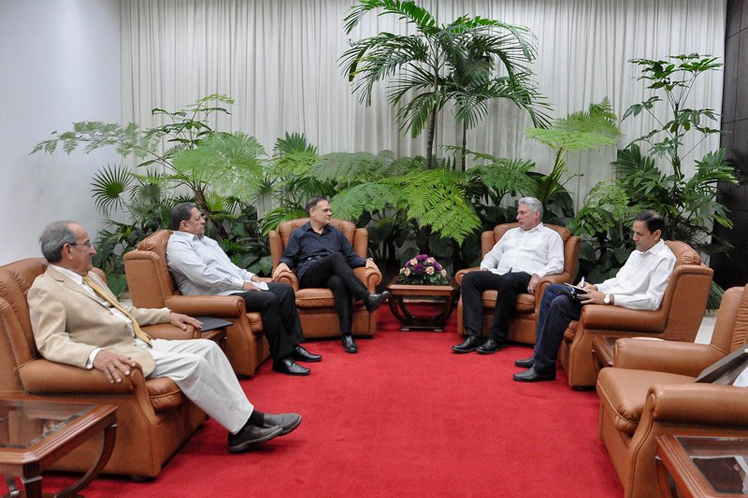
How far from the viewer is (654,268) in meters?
3.79

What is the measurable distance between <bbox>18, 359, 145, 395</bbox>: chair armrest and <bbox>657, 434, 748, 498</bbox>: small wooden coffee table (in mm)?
1936

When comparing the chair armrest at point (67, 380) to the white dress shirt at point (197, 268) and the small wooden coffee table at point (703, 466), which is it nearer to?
the white dress shirt at point (197, 268)

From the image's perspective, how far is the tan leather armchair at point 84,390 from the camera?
2.57m

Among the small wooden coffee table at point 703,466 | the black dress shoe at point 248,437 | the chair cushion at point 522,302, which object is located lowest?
the black dress shoe at point 248,437

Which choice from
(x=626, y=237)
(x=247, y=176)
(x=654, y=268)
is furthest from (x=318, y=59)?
(x=654, y=268)

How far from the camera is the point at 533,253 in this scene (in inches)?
196

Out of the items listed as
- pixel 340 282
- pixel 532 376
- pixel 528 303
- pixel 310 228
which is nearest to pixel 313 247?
pixel 310 228

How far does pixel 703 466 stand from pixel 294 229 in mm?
3812

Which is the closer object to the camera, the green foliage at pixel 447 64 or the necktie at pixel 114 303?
the necktie at pixel 114 303

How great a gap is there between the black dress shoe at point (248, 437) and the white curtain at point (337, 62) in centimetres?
418

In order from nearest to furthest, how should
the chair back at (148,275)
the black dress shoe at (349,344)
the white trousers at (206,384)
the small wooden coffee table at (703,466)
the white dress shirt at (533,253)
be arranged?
the small wooden coffee table at (703,466) < the white trousers at (206,384) < the chair back at (148,275) < the black dress shoe at (349,344) < the white dress shirt at (533,253)

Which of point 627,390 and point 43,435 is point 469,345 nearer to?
point 627,390

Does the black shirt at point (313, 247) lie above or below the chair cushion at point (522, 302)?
above

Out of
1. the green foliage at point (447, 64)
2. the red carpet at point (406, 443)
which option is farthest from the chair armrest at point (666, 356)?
the green foliage at point (447, 64)
